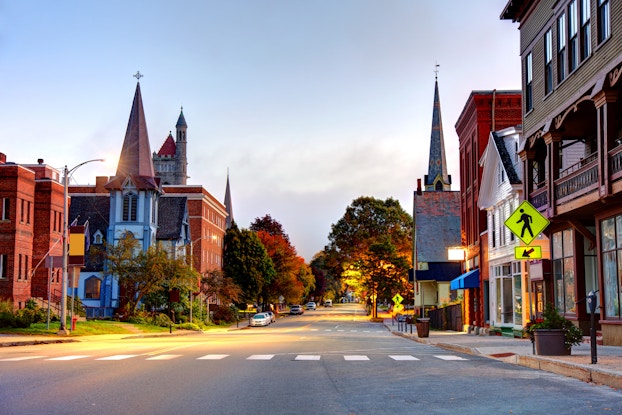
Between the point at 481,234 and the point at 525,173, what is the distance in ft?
45.8

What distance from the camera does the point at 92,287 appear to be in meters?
72.6


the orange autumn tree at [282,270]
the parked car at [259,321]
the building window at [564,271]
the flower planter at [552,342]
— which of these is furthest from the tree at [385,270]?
the flower planter at [552,342]

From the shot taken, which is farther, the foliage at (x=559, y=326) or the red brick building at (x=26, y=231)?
the red brick building at (x=26, y=231)

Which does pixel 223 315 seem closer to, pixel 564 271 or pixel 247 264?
pixel 247 264

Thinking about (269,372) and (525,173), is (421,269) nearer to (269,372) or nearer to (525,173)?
(525,173)

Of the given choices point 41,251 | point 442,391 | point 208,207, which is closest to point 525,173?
point 442,391

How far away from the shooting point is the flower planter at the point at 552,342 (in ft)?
57.1

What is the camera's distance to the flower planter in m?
17.4

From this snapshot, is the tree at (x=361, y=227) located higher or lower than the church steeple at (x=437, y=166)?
lower

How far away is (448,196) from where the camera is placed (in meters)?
71.6

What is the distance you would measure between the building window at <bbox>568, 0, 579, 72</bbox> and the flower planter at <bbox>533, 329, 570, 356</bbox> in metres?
10.3

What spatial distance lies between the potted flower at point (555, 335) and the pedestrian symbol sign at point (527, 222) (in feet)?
7.00

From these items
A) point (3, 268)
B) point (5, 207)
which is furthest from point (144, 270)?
point (5, 207)

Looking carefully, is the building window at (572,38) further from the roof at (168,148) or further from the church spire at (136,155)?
the roof at (168,148)
